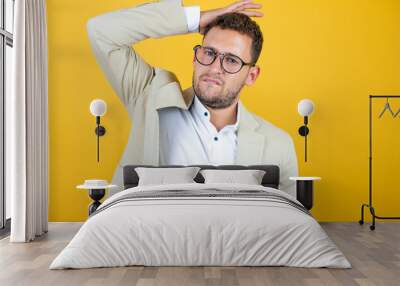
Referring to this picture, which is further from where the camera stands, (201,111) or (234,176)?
(201,111)

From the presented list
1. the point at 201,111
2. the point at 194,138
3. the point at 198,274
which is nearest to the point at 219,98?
the point at 201,111

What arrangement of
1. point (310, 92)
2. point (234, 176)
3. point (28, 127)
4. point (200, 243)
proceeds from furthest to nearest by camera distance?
point (310, 92), point (234, 176), point (28, 127), point (200, 243)

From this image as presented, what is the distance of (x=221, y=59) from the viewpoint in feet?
21.8

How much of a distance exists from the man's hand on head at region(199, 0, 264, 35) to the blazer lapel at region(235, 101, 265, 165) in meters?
1.10

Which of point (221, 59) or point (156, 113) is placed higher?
point (221, 59)

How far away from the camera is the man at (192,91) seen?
22.1ft

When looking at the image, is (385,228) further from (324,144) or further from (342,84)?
(342,84)

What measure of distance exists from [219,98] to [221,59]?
1.56 ft

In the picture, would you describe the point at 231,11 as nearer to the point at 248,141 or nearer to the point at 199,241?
the point at 248,141

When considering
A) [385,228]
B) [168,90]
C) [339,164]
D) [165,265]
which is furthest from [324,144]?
[165,265]

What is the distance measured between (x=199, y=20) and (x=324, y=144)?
2.21 meters

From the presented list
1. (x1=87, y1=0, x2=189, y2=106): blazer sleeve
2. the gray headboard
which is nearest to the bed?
the gray headboard

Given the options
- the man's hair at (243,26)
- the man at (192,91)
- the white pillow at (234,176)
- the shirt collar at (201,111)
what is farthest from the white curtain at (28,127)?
the man's hair at (243,26)

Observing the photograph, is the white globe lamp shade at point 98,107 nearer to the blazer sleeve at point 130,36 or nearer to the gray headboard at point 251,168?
the blazer sleeve at point 130,36
